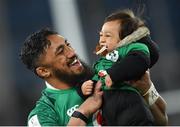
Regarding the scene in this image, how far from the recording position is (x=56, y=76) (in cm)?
177

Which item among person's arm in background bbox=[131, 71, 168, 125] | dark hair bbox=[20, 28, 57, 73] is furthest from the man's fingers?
dark hair bbox=[20, 28, 57, 73]

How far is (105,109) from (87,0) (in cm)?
250

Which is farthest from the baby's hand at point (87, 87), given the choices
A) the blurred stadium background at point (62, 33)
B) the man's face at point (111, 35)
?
the blurred stadium background at point (62, 33)

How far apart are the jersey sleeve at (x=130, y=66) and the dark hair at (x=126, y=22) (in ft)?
0.34

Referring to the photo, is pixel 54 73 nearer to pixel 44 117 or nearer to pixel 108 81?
pixel 44 117

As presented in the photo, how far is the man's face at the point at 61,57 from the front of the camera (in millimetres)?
1716

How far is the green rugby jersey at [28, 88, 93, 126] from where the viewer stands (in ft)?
5.57

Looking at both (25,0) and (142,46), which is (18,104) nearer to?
(25,0)

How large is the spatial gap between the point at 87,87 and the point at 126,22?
0.22m

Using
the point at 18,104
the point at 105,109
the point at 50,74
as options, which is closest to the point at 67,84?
the point at 50,74

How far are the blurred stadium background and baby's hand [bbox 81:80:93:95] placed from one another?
2146mm

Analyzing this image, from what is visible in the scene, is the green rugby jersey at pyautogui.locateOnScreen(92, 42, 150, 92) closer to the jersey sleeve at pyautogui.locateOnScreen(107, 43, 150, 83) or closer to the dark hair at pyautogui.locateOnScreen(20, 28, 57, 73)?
the jersey sleeve at pyautogui.locateOnScreen(107, 43, 150, 83)

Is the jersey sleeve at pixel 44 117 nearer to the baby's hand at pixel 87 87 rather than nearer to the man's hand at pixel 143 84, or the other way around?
the baby's hand at pixel 87 87

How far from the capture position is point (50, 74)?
1781 millimetres
